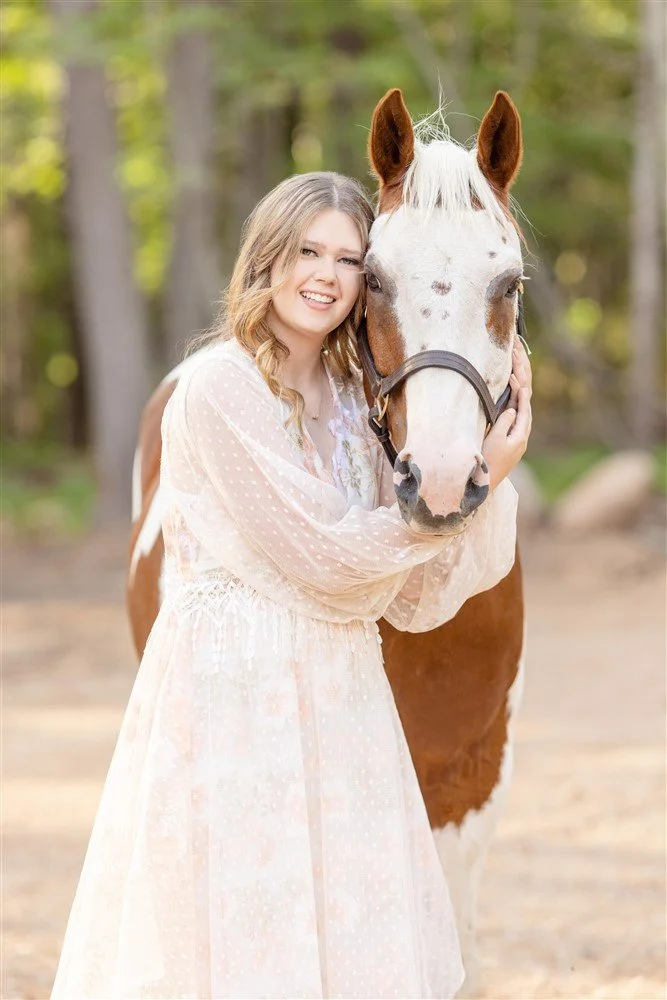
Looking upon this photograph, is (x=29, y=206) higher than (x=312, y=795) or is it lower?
higher

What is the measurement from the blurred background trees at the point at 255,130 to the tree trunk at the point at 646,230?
0.08 feet

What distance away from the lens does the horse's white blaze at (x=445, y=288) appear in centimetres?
202

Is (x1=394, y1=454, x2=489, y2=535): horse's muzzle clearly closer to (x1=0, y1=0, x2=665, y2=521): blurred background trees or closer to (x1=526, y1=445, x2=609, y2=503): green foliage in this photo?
(x1=0, y1=0, x2=665, y2=521): blurred background trees

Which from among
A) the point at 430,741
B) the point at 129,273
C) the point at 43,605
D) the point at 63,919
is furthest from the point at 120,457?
the point at 430,741

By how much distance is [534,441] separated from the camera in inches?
743

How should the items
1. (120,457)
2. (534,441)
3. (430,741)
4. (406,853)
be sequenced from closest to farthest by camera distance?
(406,853) < (430,741) < (120,457) < (534,441)

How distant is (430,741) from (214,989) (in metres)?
0.83

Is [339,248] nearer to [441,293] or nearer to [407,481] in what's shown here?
[441,293]

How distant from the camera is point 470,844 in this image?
2988mm

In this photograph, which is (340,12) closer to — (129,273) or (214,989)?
(129,273)

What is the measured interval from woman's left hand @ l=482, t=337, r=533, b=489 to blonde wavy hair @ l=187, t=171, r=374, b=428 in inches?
13.7

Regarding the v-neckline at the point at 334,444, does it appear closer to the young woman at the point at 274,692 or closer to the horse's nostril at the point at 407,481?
the young woman at the point at 274,692

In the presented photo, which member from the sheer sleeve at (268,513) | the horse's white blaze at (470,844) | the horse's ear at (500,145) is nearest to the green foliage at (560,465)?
the horse's white blaze at (470,844)

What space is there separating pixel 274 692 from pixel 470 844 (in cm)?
107
